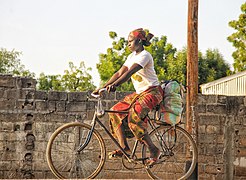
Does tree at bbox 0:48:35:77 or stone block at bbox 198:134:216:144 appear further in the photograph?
tree at bbox 0:48:35:77

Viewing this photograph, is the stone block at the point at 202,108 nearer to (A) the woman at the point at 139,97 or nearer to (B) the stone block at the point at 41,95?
(B) the stone block at the point at 41,95

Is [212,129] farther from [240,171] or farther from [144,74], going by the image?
[144,74]

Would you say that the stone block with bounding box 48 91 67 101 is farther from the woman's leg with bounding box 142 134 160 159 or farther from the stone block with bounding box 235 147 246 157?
the woman's leg with bounding box 142 134 160 159

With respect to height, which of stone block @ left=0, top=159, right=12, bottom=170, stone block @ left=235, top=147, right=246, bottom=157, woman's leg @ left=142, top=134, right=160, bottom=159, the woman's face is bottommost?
stone block @ left=0, top=159, right=12, bottom=170

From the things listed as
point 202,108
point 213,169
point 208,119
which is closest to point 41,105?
point 202,108

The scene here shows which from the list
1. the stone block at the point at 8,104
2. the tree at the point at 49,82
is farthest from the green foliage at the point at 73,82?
the stone block at the point at 8,104

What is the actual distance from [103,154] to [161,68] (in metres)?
38.7

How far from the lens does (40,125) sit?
36.3 ft

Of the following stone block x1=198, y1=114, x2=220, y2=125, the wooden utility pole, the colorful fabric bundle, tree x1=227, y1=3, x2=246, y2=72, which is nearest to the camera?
the colorful fabric bundle

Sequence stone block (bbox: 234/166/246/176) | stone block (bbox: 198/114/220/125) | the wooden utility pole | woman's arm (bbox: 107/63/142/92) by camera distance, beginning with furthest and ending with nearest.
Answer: stone block (bbox: 234/166/246/176), stone block (bbox: 198/114/220/125), the wooden utility pole, woman's arm (bbox: 107/63/142/92)

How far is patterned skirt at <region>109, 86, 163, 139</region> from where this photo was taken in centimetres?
693

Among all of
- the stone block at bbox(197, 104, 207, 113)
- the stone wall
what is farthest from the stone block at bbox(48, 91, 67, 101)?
the stone block at bbox(197, 104, 207, 113)

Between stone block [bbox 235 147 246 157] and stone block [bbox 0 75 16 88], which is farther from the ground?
stone block [bbox 0 75 16 88]

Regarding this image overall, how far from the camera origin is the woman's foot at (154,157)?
7066mm
